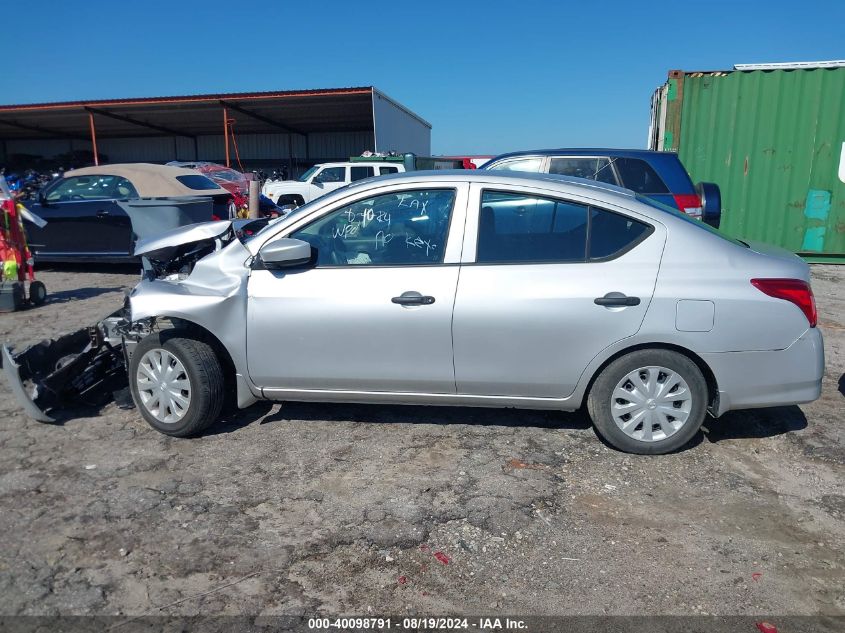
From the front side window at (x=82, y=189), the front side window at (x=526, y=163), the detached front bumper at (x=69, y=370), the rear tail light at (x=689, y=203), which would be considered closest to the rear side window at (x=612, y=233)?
the detached front bumper at (x=69, y=370)

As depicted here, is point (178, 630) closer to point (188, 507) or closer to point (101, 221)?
point (188, 507)

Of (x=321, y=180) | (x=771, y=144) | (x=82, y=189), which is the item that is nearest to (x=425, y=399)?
(x=82, y=189)

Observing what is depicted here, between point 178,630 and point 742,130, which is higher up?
point 742,130

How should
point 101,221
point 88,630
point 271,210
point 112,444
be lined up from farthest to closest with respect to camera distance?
point 271,210
point 101,221
point 112,444
point 88,630

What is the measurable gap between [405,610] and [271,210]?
1054cm

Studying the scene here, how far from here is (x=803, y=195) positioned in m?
11.5

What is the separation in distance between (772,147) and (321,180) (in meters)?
11.7

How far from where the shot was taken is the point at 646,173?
7910 mm

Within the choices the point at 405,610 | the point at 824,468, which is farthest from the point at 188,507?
the point at 824,468

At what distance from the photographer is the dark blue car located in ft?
25.6

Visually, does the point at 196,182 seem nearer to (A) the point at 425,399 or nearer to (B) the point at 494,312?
(A) the point at 425,399

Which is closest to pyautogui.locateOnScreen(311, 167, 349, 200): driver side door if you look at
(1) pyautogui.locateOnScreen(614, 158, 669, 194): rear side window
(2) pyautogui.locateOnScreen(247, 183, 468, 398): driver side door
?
(1) pyautogui.locateOnScreen(614, 158, 669, 194): rear side window

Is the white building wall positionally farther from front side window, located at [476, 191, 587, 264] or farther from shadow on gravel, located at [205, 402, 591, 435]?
front side window, located at [476, 191, 587, 264]

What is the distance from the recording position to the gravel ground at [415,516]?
2.80 m
